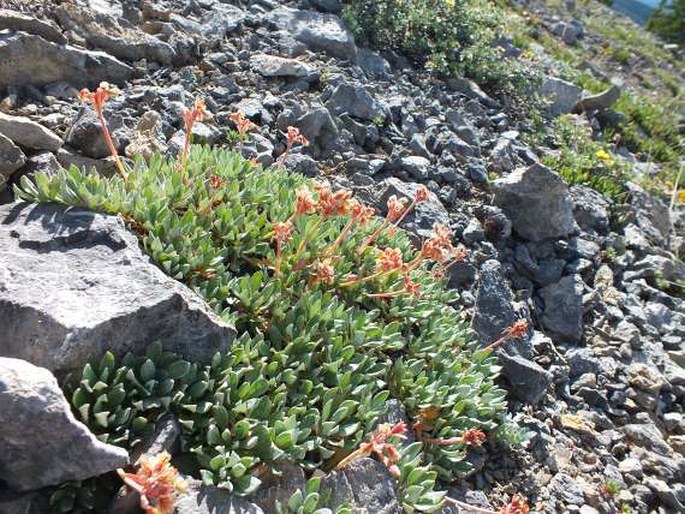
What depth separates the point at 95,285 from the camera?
3.55m

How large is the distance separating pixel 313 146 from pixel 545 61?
7541 mm

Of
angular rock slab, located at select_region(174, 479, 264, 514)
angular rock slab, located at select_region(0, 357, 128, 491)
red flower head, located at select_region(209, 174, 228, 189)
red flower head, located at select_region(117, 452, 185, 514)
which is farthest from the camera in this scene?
red flower head, located at select_region(209, 174, 228, 189)

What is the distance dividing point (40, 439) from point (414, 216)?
404cm

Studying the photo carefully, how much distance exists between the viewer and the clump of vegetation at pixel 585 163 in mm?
8336

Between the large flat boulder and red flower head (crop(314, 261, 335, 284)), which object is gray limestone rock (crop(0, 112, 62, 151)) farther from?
red flower head (crop(314, 261, 335, 284))

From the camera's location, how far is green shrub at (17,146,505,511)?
11.0ft

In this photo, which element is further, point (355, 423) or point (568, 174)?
point (568, 174)

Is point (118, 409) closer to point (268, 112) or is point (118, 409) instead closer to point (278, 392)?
point (278, 392)

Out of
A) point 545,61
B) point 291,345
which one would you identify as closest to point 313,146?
point 291,345

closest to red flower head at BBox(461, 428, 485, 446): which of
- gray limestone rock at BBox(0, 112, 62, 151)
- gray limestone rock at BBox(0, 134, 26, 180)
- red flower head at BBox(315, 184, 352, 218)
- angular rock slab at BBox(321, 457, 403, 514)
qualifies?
angular rock slab at BBox(321, 457, 403, 514)

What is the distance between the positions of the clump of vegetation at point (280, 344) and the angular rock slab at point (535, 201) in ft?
6.72

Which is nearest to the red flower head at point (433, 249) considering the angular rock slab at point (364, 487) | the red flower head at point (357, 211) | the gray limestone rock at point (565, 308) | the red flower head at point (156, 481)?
the red flower head at point (357, 211)

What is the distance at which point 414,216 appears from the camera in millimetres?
6145

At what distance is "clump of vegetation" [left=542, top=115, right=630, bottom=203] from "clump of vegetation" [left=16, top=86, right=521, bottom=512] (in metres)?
3.92
